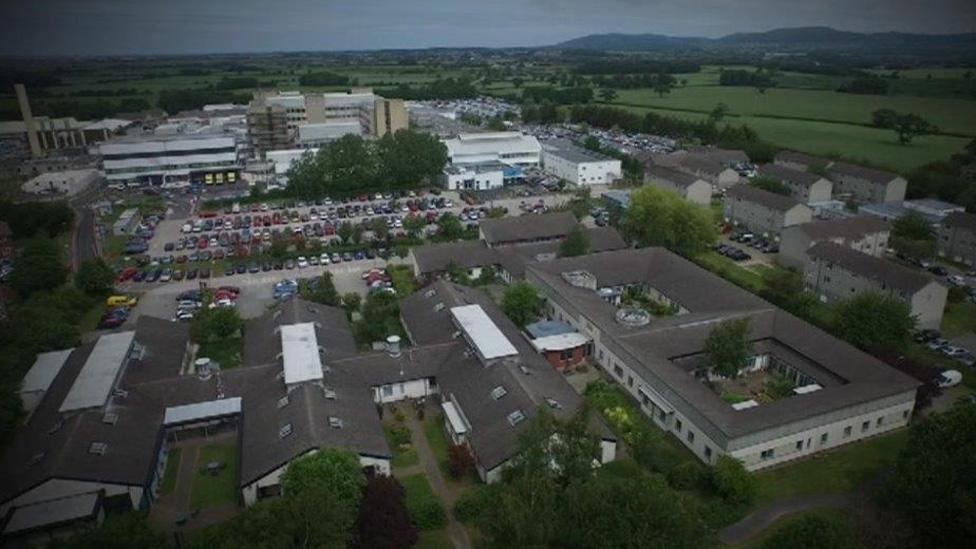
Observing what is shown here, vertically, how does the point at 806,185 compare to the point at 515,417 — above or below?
above

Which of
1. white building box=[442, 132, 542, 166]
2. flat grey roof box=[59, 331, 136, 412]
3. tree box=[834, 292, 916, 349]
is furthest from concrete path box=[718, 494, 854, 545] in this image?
white building box=[442, 132, 542, 166]

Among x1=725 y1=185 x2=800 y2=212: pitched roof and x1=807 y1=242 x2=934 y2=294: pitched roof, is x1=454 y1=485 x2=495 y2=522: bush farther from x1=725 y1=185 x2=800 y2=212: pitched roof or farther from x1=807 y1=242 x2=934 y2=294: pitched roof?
x1=725 y1=185 x2=800 y2=212: pitched roof

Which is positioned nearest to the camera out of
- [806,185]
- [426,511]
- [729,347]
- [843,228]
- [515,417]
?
[426,511]

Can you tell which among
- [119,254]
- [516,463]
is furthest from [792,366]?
[119,254]

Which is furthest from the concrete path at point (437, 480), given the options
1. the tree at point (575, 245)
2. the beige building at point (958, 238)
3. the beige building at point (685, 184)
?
the beige building at point (958, 238)

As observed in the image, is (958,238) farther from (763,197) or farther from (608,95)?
(608,95)

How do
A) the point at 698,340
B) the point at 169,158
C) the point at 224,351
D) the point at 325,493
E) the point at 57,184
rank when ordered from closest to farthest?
the point at 325,493
the point at 698,340
the point at 224,351
the point at 57,184
the point at 169,158

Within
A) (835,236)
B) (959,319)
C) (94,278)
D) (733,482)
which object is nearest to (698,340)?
(733,482)
